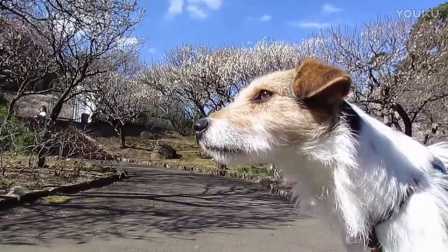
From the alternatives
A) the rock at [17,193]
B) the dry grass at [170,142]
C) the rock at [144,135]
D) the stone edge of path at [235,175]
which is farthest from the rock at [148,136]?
the rock at [17,193]

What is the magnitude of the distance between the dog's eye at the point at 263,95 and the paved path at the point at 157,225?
2.49 meters

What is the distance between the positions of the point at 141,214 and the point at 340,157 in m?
7.40

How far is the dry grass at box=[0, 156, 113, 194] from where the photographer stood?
36.3ft

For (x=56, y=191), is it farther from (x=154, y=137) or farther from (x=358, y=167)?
(x=154, y=137)

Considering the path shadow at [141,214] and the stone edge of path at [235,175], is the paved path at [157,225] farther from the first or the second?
the stone edge of path at [235,175]

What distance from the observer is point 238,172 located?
813 inches

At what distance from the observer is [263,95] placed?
95.0 inches

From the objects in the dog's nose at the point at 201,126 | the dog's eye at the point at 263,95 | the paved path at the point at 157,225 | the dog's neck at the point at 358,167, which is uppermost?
the dog's eye at the point at 263,95

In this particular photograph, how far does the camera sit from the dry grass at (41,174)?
11.1m

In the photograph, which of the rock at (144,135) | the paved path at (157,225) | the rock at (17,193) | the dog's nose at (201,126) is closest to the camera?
the dog's nose at (201,126)

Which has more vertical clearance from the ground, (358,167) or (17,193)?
(358,167)

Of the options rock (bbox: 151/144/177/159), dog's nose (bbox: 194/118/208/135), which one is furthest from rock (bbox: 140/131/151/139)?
dog's nose (bbox: 194/118/208/135)

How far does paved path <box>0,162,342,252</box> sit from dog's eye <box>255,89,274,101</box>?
2.49 meters

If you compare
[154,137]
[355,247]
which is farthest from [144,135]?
[355,247]
